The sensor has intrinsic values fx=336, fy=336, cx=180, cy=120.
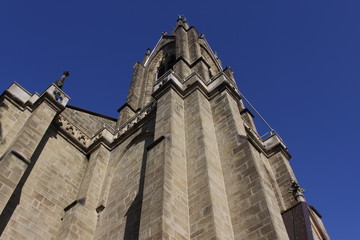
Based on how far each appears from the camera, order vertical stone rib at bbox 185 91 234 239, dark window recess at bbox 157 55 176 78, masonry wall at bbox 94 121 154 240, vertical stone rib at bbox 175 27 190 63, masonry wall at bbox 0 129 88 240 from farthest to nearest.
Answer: dark window recess at bbox 157 55 176 78, vertical stone rib at bbox 175 27 190 63, masonry wall at bbox 0 129 88 240, masonry wall at bbox 94 121 154 240, vertical stone rib at bbox 185 91 234 239

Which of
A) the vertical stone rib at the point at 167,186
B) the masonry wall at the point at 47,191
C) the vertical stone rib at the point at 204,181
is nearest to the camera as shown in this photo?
the vertical stone rib at the point at 167,186

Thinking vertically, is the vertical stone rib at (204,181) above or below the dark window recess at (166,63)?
below

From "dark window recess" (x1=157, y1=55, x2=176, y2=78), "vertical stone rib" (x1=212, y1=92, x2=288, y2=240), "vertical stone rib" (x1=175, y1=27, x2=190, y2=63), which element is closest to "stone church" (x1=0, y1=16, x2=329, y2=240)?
"vertical stone rib" (x1=212, y1=92, x2=288, y2=240)

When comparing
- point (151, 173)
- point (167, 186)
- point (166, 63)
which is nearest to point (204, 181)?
point (167, 186)

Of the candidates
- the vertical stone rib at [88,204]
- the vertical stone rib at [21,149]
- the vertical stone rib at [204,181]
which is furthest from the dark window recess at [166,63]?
the vertical stone rib at [204,181]

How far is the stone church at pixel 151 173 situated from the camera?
7.12 m

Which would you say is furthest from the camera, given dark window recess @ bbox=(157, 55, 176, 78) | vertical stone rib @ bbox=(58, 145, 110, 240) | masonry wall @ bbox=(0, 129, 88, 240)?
dark window recess @ bbox=(157, 55, 176, 78)

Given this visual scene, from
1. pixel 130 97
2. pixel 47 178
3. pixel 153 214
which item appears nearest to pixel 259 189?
pixel 153 214

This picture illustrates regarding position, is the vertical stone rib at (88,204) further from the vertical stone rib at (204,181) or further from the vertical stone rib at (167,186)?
the vertical stone rib at (204,181)

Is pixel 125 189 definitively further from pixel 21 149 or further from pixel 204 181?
pixel 204 181

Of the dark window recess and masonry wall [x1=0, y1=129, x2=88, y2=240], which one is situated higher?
the dark window recess

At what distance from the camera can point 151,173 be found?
Result: 8195 mm

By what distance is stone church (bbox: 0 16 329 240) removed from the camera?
7.12 m

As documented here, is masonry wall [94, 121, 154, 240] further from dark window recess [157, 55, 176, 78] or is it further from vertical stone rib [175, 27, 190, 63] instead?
dark window recess [157, 55, 176, 78]
